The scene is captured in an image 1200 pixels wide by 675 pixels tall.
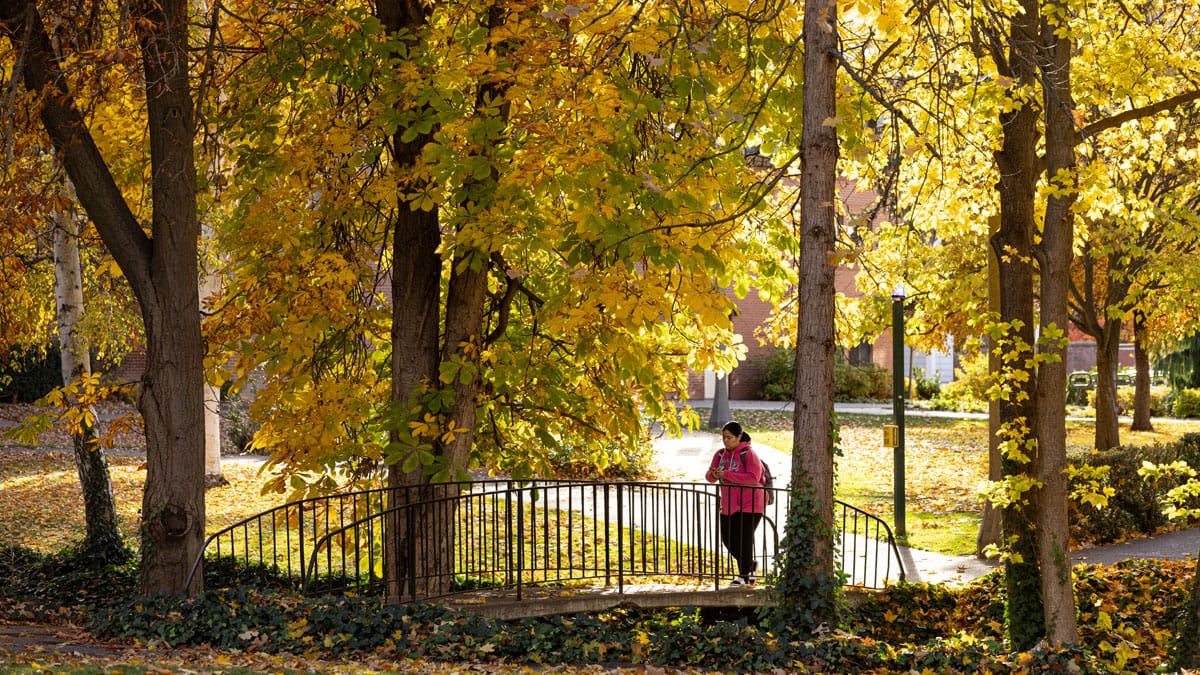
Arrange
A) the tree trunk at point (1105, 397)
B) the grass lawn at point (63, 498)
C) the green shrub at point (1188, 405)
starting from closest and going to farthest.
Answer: the grass lawn at point (63, 498)
the tree trunk at point (1105, 397)
the green shrub at point (1188, 405)

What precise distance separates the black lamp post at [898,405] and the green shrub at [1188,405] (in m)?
24.1

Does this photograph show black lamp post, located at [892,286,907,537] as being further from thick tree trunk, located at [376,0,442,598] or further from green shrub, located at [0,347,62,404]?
green shrub, located at [0,347,62,404]

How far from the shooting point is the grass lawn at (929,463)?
17391mm

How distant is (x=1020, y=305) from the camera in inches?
422

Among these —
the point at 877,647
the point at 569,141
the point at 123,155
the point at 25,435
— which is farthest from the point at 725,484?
the point at 123,155

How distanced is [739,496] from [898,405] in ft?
15.5

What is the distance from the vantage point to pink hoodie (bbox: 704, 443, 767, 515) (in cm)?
1192

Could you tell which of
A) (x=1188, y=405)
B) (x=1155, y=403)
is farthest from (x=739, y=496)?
(x=1155, y=403)

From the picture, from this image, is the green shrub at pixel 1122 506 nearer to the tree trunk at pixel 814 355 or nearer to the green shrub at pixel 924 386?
the tree trunk at pixel 814 355

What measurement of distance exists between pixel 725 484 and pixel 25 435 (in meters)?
Answer: 5.95

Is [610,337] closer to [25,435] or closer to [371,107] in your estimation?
[371,107]

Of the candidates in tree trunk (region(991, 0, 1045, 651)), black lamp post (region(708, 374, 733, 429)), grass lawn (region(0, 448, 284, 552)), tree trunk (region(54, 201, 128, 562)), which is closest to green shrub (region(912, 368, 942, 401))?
black lamp post (region(708, 374, 733, 429))

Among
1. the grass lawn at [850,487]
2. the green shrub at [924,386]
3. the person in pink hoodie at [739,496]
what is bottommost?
the grass lawn at [850,487]

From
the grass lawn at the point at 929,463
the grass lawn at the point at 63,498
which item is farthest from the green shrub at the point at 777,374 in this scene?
the grass lawn at the point at 63,498
